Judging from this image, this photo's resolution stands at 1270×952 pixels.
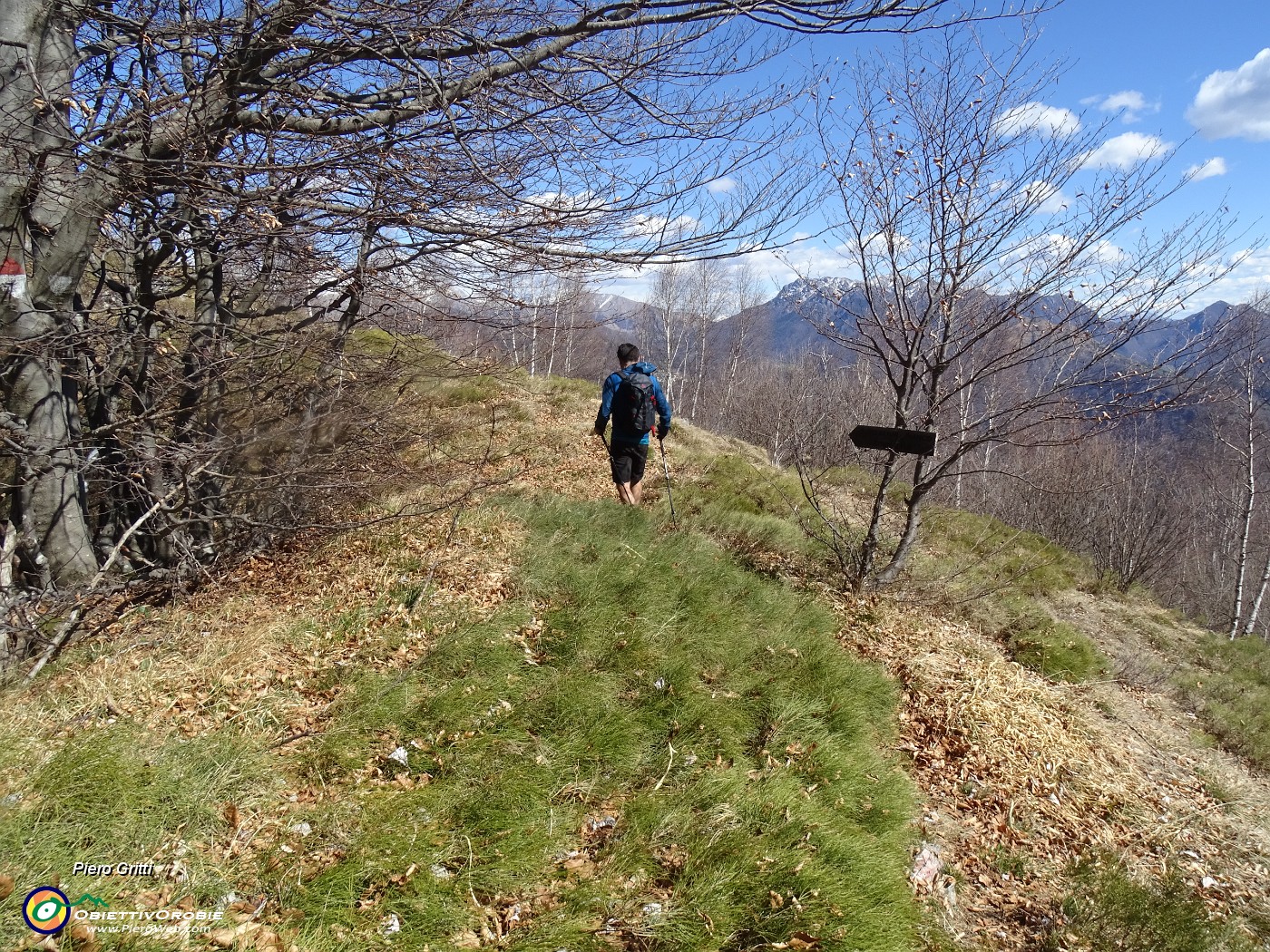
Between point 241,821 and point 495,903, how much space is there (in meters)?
1.12

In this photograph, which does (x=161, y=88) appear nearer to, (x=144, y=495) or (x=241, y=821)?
(x=144, y=495)

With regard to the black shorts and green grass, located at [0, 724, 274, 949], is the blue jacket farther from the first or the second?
green grass, located at [0, 724, 274, 949]

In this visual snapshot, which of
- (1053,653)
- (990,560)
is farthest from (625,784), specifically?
(990,560)

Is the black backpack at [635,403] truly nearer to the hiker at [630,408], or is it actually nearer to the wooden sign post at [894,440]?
the hiker at [630,408]

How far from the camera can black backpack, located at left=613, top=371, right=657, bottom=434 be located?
247 inches

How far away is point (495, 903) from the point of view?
2447 mm

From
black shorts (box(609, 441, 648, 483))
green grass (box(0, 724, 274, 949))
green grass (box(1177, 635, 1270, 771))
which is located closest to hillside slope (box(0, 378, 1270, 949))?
green grass (box(0, 724, 274, 949))

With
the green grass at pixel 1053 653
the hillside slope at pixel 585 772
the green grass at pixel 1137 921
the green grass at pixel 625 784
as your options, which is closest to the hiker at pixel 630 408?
the hillside slope at pixel 585 772

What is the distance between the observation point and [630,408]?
20.9ft

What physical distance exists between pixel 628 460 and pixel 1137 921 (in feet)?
16.7

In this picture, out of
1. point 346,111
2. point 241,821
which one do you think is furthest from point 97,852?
point 346,111

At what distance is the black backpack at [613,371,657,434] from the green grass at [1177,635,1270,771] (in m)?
6.04

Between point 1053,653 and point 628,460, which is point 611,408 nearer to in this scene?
point 628,460

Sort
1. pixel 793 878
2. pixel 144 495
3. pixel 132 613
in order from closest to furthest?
pixel 793 878 < pixel 132 613 < pixel 144 495
